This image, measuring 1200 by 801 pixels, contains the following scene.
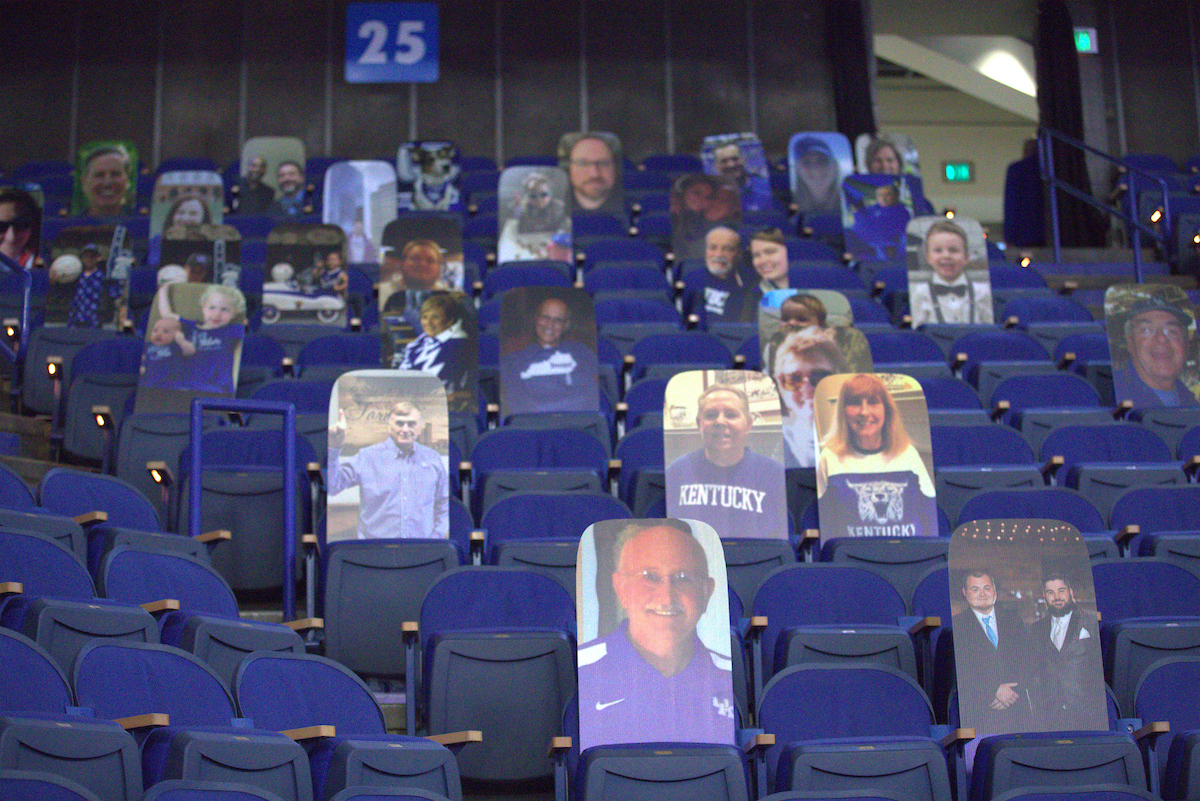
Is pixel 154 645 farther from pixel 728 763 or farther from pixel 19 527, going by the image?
pixel 728 763

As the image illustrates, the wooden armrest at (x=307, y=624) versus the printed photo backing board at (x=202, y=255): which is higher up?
the printed photo backing board at (x=202, y=255)

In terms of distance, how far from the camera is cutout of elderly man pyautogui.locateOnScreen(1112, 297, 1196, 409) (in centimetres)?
594

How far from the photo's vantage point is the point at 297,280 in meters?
6.60

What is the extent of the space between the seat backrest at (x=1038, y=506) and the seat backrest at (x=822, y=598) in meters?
0.75

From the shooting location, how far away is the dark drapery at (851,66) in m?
9.90

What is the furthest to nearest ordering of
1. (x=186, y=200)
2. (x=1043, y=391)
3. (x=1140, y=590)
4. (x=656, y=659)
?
(x=186, y=200), (x=1043, y=391), (x=1140, y=590), (x=656, y=659)

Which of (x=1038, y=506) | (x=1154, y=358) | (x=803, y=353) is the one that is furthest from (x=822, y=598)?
(x=1154, y=358)

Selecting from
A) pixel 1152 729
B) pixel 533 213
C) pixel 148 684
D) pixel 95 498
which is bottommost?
pixel 1152 729

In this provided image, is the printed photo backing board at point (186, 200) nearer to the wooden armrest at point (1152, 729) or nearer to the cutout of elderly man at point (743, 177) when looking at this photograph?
the cutout of elderly man at point (743, 177)

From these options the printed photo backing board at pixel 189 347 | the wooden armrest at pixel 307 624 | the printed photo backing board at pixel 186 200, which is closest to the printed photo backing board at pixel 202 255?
the printed photo backing board at pixel 186 200

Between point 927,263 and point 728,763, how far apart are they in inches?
166

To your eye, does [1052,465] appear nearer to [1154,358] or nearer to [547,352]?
[1154,358]

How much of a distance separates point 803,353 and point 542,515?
1542 millimetres

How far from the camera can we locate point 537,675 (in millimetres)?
3697
